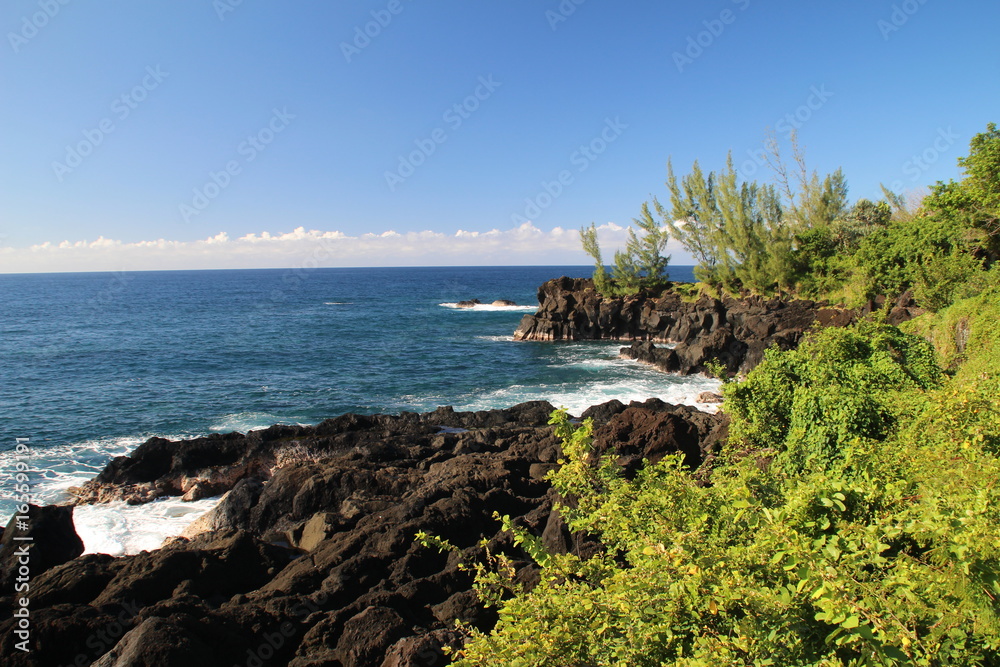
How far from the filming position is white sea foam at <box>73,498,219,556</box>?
15.4 m

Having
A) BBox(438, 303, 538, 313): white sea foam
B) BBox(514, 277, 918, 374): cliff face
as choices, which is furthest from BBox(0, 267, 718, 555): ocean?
BBox(438, 303, 538, 313): white sea foam

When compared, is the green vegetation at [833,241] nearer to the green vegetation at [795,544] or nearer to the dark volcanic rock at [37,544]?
the green vegetation at [795,544]

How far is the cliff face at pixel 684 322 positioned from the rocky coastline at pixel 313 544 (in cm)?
1445

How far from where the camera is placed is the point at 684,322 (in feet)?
156

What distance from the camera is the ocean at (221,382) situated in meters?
21.4

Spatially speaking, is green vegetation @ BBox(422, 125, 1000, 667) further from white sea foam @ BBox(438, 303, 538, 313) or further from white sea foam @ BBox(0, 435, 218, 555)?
white sea foam @ BBox(438, 303, 538, 313)

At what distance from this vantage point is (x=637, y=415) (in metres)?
17.2

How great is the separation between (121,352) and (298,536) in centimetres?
4190

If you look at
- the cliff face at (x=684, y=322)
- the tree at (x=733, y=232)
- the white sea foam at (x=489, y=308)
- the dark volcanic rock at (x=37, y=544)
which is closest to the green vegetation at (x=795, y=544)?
the dark volcanic rock at (x=37, y=544)

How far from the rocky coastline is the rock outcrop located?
3 cm

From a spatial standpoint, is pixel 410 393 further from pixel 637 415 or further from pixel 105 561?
pixel 105 561

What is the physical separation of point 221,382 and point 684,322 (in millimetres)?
37009

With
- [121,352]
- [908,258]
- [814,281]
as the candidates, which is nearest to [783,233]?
[814,281]

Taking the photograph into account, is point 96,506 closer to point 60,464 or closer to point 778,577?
point 60,464
